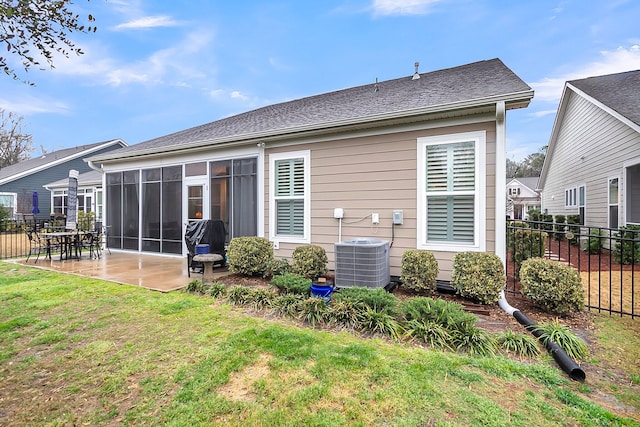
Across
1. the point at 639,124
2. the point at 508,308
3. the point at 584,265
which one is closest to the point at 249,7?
the point at 508,308

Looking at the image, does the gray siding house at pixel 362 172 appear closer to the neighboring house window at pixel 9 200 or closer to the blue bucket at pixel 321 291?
the blue bucket at pixel 321 291

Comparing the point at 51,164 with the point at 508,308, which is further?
the point at 51,164

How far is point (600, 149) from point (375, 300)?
35.9ft

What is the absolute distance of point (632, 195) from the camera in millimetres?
8297

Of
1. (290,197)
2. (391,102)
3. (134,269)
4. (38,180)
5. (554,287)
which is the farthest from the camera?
(38,180)

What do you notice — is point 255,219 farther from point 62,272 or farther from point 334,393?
point 334,393

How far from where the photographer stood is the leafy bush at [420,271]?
465 centimetres

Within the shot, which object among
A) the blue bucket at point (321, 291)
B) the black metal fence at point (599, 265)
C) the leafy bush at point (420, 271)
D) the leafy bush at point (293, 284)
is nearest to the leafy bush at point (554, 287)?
the black metal fence at point (599, 265)

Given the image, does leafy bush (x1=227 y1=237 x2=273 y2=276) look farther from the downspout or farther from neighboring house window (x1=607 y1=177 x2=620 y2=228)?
neighboring house window (x1=607 y1=177 x2=620 y2=228)

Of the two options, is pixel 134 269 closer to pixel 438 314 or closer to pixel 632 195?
Answer: pixel 438 314

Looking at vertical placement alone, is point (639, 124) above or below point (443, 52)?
below

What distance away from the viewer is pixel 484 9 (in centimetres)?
852

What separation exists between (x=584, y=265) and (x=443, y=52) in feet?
28.6

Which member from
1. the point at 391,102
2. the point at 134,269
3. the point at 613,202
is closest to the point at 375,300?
the point at 391,102
